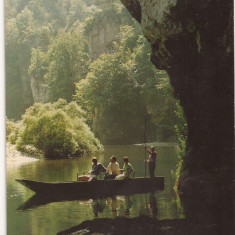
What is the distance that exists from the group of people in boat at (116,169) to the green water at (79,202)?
0.08 m

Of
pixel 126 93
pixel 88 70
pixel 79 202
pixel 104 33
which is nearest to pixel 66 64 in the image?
pixel 88 70

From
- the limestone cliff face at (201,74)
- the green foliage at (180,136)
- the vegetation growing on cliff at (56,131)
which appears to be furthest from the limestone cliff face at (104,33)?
the green foliage at (180,136)

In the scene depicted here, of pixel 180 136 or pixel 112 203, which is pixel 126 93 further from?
pixel 112 203

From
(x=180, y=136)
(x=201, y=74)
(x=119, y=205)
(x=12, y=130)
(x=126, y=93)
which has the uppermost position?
(x=201, y=74)

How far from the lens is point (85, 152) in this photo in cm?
809

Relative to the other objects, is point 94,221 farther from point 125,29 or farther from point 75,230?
point 125,29

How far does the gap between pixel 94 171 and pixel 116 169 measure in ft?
1.10

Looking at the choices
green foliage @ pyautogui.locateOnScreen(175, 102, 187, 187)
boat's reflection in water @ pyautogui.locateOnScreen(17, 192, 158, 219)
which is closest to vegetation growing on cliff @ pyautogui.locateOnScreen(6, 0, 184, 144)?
green foliage @ pyautogui.locateOnScreen(175, 102, 187, 187)

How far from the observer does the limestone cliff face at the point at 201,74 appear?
23.9ft

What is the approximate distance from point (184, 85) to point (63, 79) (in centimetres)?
179

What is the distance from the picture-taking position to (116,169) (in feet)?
25.1

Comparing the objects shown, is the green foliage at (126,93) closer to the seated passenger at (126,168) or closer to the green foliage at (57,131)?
the green foliage at (57,131)

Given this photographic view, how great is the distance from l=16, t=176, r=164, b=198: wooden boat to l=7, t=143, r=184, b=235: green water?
83 millimetres

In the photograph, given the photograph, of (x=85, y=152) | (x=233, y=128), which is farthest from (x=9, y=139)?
(x=233, y=128)
